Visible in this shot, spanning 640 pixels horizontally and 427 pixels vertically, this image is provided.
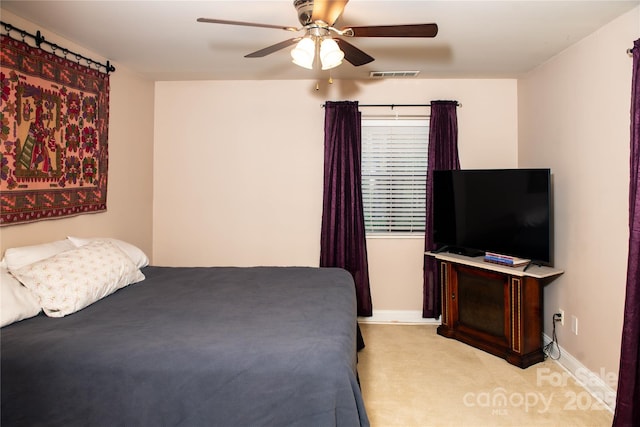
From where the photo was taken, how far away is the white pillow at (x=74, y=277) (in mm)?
2055

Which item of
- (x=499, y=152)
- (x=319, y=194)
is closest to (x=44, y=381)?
(x=319, y=194)

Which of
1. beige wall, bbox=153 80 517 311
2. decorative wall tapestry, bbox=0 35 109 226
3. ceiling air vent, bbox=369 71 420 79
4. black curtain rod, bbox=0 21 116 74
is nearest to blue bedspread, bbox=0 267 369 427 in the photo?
decorative wall tapestry, bbox=0 35 109 226

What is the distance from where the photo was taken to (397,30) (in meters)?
1.95

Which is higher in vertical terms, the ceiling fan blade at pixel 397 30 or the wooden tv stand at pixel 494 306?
the ceiling fan blade at pixel 397 30

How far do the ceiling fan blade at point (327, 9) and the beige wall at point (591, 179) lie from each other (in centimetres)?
189

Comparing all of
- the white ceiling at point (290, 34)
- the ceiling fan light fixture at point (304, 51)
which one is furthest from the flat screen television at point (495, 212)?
the ceiling fan light fixture at point (304, 51)

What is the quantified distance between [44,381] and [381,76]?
3507mm

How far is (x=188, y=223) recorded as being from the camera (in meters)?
4.10

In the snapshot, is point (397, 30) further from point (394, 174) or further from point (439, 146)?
point (394, 174)

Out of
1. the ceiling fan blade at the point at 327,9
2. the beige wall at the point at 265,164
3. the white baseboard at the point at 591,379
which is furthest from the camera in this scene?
the beige wall at the point at 265,164

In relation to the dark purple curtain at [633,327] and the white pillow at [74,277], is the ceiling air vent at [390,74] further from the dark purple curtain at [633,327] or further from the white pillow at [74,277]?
the white pillow at [74,277]

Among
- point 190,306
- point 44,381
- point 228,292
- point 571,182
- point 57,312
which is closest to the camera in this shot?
point 44,381

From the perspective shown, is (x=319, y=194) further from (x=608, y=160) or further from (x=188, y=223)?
(x=608, y=160)

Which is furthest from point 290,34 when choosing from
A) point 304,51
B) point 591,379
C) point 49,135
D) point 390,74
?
point 591,379
